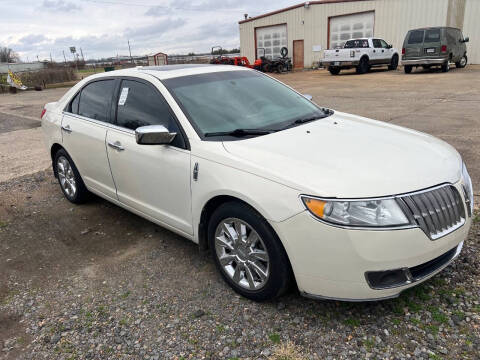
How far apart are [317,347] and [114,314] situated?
4.85 feet

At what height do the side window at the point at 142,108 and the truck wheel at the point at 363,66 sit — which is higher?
the side window at the point at 142,108

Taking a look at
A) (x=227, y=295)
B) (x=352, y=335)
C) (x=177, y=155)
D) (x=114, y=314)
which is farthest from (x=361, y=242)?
(x=114, y=314)

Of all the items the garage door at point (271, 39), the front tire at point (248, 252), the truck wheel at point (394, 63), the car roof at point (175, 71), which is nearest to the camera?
the front tire at point (248, 252)

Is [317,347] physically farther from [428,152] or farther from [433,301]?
[428,152]

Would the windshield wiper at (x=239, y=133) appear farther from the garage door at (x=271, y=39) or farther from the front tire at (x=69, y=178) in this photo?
the garage door at (x=271, y=39)

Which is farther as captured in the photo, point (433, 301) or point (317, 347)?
point (433, 301)

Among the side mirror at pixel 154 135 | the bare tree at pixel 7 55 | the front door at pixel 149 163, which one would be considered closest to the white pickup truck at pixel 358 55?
the front door at pixel 149 163

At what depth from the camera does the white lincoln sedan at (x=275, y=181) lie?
7.61 ft

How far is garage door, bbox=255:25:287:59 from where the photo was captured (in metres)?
30.5

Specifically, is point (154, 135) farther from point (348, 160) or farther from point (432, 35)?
point (432, 35)

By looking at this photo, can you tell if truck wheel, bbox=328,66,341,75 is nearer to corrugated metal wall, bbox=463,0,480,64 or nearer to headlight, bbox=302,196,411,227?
corrugated metal wall, bbox=463,0,480,64

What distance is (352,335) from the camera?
Answer: 2.53 meters

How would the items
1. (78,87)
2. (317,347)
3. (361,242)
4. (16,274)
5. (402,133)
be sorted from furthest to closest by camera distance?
(78,87), (16,274), (402,133), (317,347), (361,242)

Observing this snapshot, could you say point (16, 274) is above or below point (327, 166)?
below
